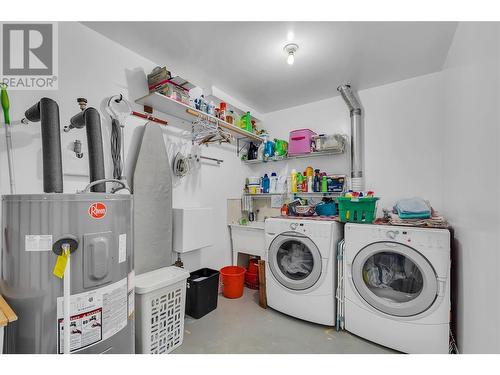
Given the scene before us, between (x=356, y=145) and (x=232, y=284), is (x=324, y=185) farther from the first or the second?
(x=232, y=284)

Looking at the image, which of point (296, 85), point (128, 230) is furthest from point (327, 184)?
point (128, 230)

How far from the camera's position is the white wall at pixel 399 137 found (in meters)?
2.45

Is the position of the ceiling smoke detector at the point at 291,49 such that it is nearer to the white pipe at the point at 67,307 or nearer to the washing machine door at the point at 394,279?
the washing machine door at the point at 394,279

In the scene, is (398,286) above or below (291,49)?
below

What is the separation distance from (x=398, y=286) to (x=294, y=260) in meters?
0.90

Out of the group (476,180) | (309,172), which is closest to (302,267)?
(309,172)

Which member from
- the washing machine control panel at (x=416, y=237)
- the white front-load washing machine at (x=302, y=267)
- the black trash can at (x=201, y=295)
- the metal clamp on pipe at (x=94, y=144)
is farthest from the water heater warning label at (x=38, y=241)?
the washing machine control panel at (x=416, y=237)

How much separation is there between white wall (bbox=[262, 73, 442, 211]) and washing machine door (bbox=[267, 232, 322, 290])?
3.81 feet

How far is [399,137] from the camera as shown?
262 centimetres

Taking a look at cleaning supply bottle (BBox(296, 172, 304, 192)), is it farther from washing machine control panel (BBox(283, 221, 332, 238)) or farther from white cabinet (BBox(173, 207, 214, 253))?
white cabinet (BBox(173, 207, 214, 253))

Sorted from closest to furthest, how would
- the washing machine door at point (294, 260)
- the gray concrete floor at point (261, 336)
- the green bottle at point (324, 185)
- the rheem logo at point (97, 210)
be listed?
the rheem logo at point (97, 210) < the gray concrete floor at point (261, 336) < the washing machine door at point (294, 260) < the green bottle at point (324, 185)

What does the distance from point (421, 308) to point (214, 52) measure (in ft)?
8.64

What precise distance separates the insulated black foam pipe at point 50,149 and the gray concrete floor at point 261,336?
146 centimetres

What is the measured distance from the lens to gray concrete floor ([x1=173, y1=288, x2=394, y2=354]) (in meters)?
1.79
